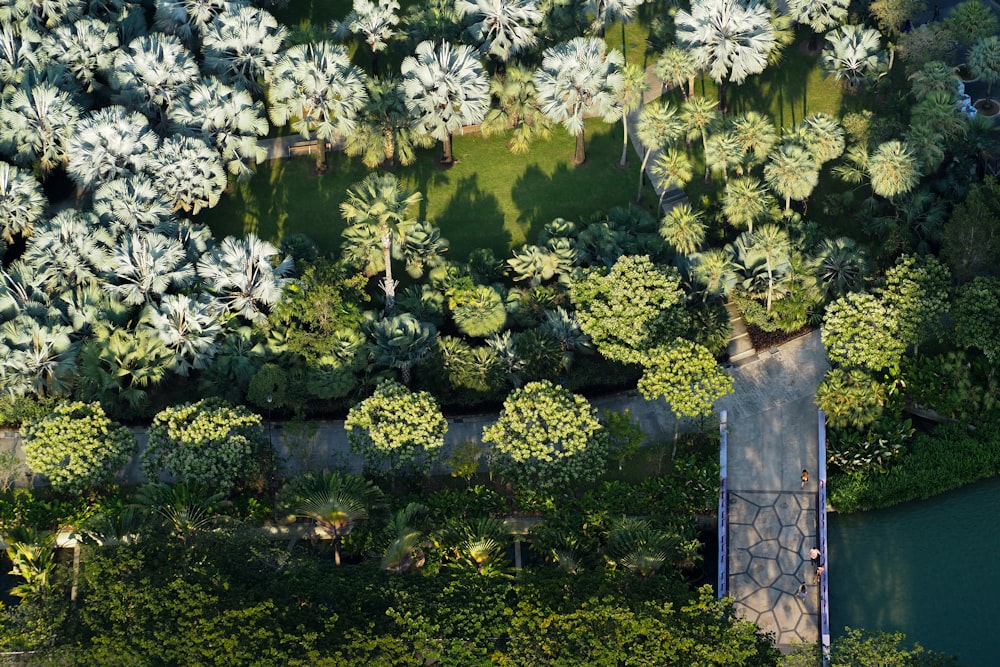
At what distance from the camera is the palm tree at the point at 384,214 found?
266 ft

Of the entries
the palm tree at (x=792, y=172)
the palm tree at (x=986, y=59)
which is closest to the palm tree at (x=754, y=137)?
the palm tree at (x=792, y=172)

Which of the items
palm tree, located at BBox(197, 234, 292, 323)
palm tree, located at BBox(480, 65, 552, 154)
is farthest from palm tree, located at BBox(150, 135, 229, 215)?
palm tree, located at BBox(480, 65, 552, 154)

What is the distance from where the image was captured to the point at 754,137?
283 ft

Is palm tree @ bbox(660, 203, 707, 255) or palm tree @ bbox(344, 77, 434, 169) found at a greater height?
palm tree @ bbox(344, 77, 434, 169)

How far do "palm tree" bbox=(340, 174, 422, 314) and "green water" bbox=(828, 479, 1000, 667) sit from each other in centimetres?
2566

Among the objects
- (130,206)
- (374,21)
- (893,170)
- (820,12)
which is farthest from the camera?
(820,12)

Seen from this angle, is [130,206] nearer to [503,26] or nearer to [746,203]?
[503,26]

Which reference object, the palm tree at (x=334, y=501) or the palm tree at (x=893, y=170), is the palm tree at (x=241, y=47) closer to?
the palm tree at (x=334, y=501)

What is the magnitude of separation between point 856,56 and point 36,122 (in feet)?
151

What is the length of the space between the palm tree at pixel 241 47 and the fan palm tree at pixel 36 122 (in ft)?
27.6

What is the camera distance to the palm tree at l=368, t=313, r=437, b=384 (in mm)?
79938

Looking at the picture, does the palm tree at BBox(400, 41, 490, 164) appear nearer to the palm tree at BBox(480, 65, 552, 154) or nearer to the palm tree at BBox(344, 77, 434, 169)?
the palm tree at BBox(344, 77, 434, 169)

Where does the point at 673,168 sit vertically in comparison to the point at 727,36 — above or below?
below

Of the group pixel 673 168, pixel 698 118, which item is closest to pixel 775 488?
pixel 673 168
